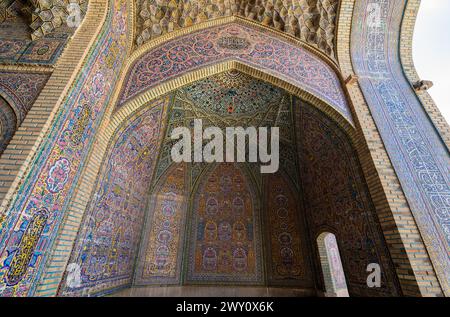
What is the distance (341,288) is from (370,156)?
13.7 feet

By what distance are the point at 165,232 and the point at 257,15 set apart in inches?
235

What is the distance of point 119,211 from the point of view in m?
4.49

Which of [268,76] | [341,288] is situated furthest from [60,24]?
[341,288]

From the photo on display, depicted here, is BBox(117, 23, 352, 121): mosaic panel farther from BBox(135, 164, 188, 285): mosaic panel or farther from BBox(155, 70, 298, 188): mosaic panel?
BBox(135, 164, 188, 285): mosaic panel

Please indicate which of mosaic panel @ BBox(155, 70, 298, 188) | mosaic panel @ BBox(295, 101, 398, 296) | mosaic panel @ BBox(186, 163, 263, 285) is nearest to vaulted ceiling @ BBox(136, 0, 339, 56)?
mosaic panel @ BBox(155, 70, 298, 188)

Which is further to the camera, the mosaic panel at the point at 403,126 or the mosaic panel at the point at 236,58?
the mosaic panel at the point at 236,58

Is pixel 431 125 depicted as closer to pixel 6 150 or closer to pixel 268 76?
pixel 268 76

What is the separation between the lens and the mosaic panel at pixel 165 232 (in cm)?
552

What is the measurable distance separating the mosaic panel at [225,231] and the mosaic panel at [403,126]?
399 centimetres

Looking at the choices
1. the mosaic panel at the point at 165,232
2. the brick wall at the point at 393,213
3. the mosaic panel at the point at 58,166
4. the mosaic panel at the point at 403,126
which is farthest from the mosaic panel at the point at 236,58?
the mosaic panel at the point at 165,232

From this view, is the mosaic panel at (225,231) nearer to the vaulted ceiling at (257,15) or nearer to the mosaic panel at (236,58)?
the mosaic panel at (236,58)

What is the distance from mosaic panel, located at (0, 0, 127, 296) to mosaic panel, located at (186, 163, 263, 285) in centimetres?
399

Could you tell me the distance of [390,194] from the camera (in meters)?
3.16
